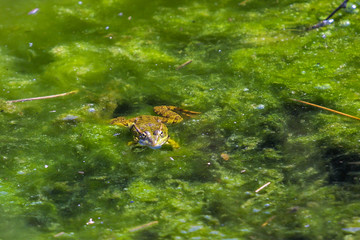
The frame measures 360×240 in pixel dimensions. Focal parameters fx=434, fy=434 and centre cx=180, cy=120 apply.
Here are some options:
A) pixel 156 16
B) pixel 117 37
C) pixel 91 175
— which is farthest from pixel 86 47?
pixel 91 175

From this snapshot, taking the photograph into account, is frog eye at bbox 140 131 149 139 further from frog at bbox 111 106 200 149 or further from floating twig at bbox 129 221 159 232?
floating twig at bbox 129 221 159 232

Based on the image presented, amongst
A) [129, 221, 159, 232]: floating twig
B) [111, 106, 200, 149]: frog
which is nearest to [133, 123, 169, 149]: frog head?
[111, 106, 200, 149]: frog

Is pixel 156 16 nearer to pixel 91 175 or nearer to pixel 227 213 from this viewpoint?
pixel 91 175

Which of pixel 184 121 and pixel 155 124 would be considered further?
pixel 184 121

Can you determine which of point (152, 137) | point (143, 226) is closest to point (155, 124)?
point (152, 137)

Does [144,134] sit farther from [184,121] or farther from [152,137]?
[184,121]
